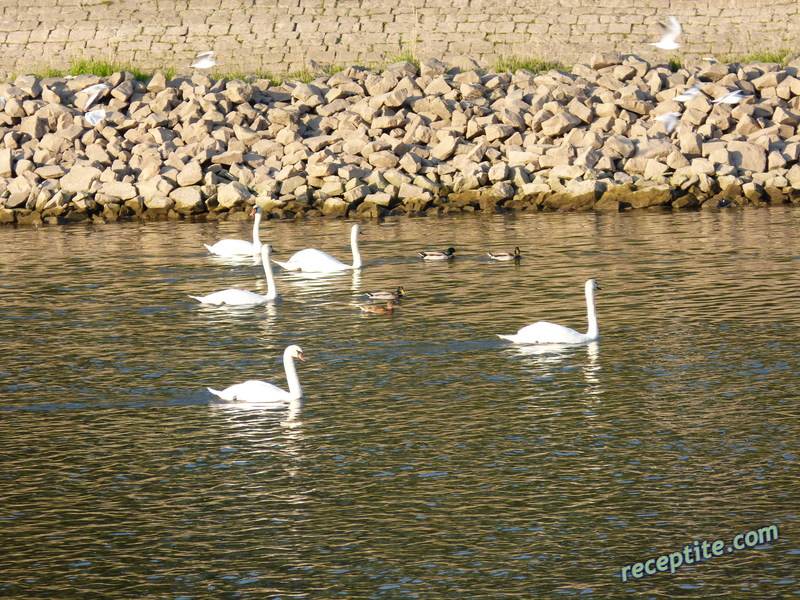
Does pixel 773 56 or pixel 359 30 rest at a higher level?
pixel 359 30

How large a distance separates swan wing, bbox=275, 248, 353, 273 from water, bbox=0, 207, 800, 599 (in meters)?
0.50

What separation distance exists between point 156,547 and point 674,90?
2511 cm

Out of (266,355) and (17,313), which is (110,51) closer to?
(17,313)

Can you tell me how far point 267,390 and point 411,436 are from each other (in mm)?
1955

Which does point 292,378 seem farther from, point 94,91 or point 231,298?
point 94,91

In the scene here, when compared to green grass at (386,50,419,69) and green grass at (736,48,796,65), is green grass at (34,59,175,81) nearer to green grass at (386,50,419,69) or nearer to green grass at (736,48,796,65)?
green grass at (386,50,419,69)

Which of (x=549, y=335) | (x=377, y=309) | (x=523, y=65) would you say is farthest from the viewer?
(x=523, y=65)

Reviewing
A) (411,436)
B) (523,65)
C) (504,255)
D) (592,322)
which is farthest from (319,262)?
(523,65)

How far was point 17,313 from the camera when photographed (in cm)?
1980

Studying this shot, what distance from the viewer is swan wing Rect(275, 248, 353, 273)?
22.9m

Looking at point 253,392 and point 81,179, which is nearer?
point 253,392

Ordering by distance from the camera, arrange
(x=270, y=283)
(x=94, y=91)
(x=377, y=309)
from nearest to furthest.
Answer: (x=377, y=309) < (x=270, y=283) < (x=94, y=91)

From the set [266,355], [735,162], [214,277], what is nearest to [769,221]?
[735,162]

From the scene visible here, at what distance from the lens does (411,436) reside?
12742 mm
